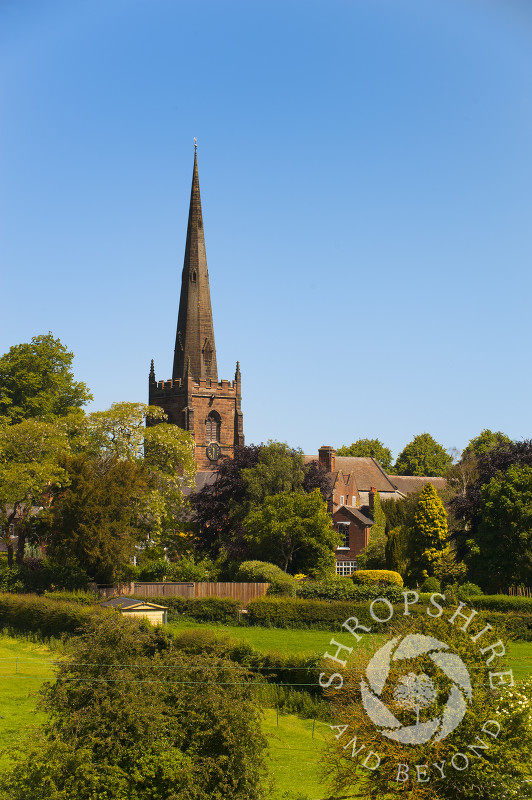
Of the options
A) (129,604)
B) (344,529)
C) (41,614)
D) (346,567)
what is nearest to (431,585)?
(129,604)

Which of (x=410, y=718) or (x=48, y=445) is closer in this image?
(x=410, y=718)

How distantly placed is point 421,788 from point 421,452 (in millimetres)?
114462

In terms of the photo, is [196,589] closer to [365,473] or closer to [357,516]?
[357,516]

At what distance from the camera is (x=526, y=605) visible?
Result: 38.8 metres

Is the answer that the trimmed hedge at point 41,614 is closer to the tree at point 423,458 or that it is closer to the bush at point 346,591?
the bush at point 346,591

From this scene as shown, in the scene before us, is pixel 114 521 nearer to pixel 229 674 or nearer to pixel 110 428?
pixel 110 428

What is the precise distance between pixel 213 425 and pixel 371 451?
1528 inches


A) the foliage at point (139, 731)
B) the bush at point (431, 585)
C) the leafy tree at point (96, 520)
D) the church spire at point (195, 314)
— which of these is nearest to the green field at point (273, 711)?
the foliage at point (139, 731)

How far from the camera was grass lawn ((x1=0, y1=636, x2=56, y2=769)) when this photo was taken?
24672 mm

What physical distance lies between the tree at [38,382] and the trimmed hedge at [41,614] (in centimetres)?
2693

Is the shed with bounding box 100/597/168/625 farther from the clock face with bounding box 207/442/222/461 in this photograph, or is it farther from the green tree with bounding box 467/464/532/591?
the clock face with bounding box 207/442/222/461

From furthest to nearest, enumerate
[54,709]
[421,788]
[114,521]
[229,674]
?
[114,521] → [229,674] → [54,709] → [421,788]

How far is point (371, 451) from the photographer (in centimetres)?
12950

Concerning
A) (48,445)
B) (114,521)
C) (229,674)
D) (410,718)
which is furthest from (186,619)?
(410,718)
